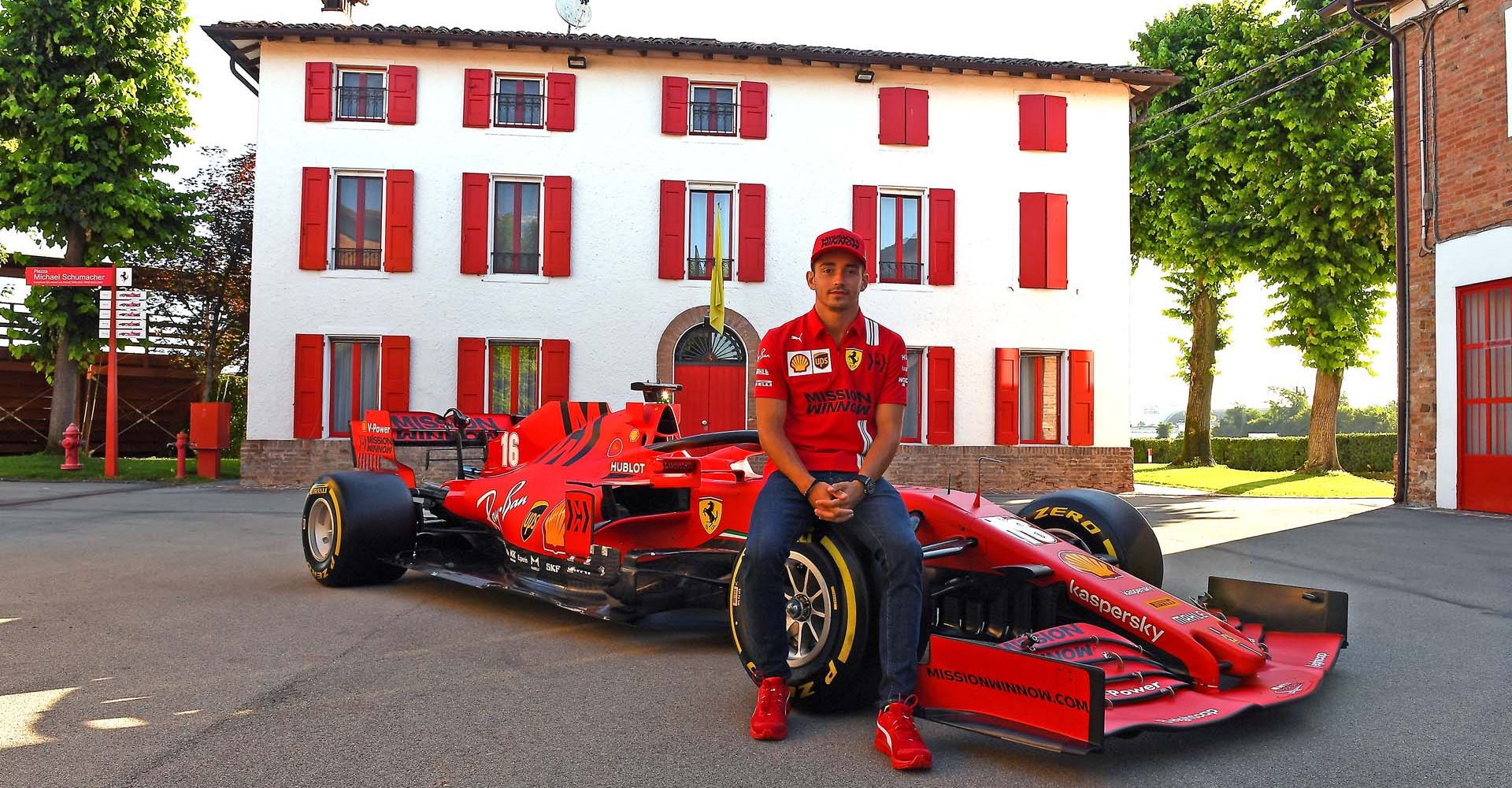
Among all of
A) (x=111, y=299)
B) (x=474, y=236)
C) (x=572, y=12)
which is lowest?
(x=111, y=299)

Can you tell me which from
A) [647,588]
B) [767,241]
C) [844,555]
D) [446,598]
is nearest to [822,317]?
[844,555]

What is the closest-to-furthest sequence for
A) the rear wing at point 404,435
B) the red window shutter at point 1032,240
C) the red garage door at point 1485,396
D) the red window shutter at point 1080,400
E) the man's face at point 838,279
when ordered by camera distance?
1. the man's face at point 838,279
2. the rear wing at point 404,435
3. the red garage door at point 1485,396
4. the red window shutter at point 1080,400
5. the red window shutter at point 1032,240

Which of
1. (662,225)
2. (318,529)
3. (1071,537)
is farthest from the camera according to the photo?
(662,225)

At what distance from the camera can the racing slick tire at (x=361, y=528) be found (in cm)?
660

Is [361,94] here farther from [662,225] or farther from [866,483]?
[866,483]

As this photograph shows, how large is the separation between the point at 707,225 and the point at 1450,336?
12.0m

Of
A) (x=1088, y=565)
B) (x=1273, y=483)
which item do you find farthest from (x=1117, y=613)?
(x=1273, y=483)

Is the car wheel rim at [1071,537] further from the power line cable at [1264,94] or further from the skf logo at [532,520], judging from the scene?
the power line cable at [1264,94]

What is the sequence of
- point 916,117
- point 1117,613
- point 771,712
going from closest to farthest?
point 771,712 → point 1117,613 → point 916,117

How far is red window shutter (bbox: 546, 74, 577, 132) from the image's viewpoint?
19328mm

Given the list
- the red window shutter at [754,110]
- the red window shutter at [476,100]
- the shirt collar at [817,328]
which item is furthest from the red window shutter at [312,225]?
the shirt collar at [817,328]

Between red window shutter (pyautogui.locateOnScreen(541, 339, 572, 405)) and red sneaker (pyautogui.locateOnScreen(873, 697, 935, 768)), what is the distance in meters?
16.2

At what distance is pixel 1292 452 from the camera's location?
101 feet

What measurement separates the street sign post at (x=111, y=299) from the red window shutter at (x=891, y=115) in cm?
1393
